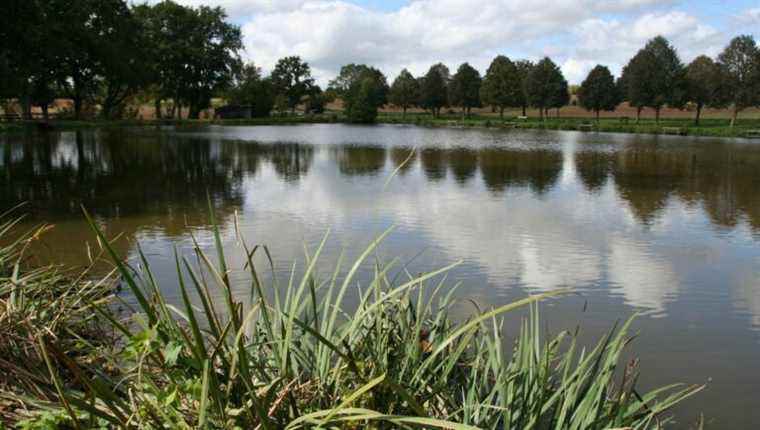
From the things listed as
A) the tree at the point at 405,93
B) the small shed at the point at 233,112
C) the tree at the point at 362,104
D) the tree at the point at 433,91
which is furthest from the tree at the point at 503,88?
the small shed at the point at 233,112

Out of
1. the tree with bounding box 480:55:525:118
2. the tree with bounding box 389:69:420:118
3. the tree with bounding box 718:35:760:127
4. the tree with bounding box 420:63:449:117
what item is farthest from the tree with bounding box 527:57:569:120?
the tree with bounding box 389:69:420:118

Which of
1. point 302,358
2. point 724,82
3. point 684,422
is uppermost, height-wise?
point 724,82

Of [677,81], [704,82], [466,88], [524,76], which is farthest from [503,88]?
[704,82]

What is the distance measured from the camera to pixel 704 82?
56219mm

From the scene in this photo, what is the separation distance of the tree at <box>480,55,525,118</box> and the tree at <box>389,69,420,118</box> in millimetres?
16627

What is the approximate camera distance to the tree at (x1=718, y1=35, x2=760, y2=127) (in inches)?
2067

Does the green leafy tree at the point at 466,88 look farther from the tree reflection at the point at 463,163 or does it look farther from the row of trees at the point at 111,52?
the tree reflection at the point at 463,163

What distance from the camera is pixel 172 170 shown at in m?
18.2

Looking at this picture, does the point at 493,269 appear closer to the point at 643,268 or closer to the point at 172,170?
the point at 643,268

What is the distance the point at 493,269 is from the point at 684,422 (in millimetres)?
3507

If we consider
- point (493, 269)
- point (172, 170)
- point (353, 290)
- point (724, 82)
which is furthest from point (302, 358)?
point (724, 82)

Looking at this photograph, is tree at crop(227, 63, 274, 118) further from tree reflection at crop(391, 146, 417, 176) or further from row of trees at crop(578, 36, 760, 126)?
tree reflection at crop(391, 146, 417, 176)

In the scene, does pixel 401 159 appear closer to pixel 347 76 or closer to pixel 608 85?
pixel 608 85

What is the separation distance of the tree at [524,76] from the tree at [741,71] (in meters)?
24.8
